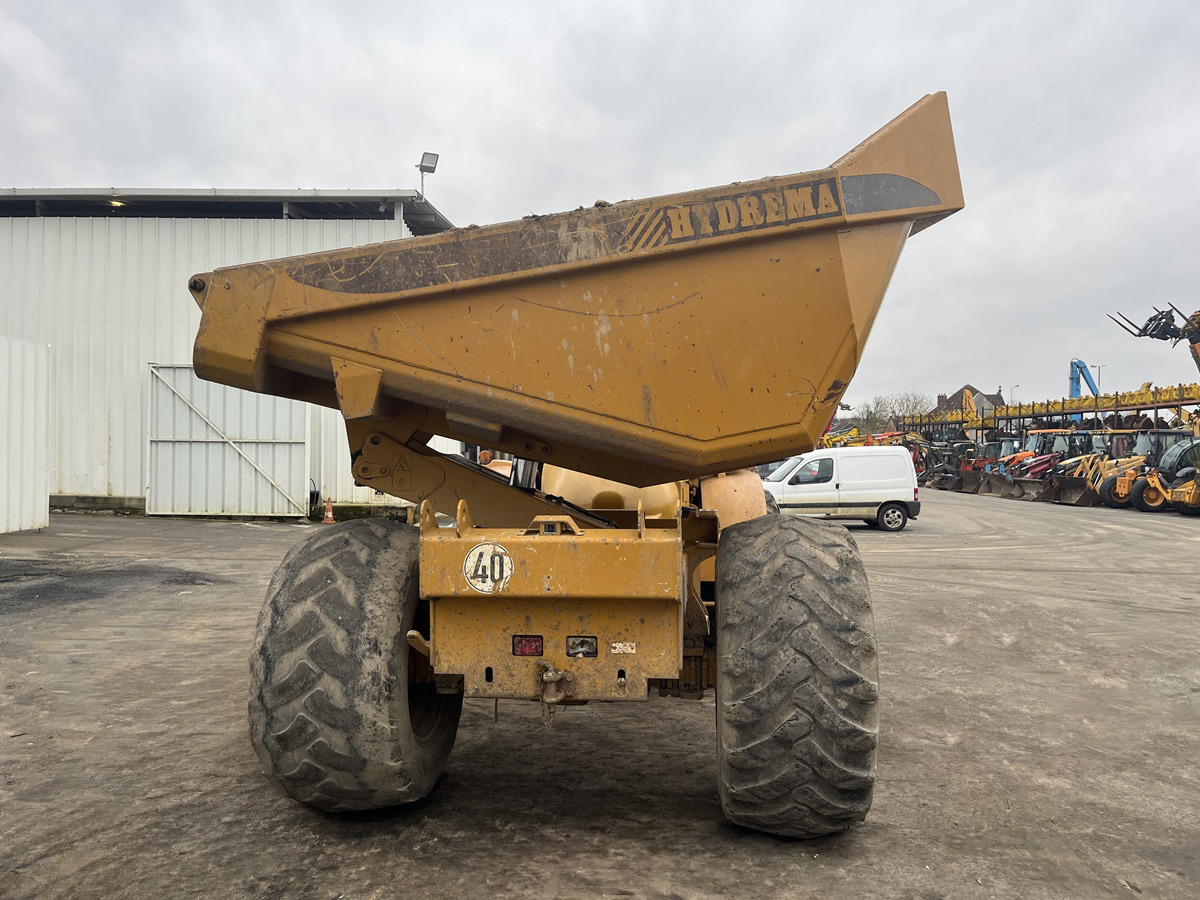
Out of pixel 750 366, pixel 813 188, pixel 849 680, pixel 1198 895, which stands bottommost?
pixel 1198 895

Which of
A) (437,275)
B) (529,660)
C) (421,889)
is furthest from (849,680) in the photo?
(437,275)

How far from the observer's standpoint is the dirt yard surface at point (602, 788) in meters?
3.13

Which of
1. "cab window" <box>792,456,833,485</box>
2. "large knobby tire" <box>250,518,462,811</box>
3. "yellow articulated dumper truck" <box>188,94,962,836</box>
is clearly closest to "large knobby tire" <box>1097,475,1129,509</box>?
"cab window" <box>792,456,833,485</box>

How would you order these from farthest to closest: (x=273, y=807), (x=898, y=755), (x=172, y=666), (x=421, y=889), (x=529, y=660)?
(x=172, y=666) < (x=898, y=755) < (x=273, y=807) < (x=529, y=660) < (x=421, y=889)

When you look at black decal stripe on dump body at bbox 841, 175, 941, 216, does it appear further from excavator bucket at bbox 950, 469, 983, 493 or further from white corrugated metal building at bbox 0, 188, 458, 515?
excavator bucket at bbox 950, 469, 983, 493

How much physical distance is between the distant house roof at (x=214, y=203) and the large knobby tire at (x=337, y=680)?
617 inches

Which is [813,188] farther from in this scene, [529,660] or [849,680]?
[529,660]

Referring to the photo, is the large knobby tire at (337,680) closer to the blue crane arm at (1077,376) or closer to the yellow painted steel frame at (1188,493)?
the yellow painted steel frame at (1188,493)

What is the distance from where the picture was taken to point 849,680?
3080 mm

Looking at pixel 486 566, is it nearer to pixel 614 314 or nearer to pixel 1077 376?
pixel 614 314

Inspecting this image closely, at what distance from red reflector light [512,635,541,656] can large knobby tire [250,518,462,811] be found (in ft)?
1.48

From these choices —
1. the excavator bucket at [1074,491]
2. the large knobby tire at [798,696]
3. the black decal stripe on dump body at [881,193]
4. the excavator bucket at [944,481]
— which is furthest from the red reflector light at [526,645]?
the excavator bucket at [944,481]

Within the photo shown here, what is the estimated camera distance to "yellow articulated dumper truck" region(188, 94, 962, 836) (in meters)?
3.12

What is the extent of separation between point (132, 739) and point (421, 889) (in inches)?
99.2
